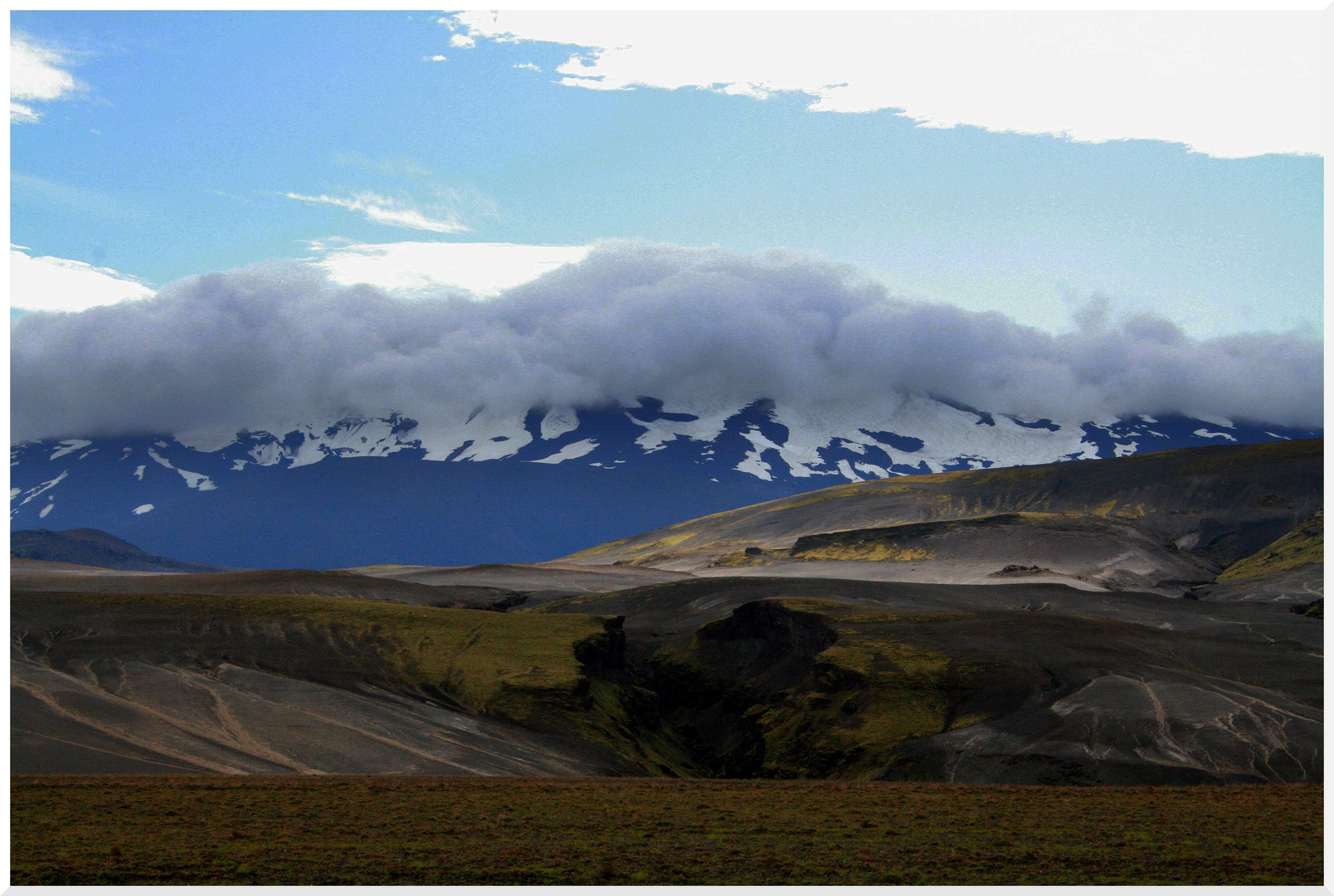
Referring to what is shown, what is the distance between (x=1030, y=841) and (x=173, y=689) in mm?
53652

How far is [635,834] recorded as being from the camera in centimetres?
2986

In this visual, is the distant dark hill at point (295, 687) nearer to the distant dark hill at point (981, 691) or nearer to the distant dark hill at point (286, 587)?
the distant dark hill at point (981, 691)

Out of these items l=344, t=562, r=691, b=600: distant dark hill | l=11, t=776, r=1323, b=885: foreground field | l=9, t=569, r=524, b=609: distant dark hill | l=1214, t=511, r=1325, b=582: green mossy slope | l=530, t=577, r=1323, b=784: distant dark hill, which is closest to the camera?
l=11, t=776, r=1323, b=885: foreground field

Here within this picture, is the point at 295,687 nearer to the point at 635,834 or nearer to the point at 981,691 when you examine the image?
the point at 635,834

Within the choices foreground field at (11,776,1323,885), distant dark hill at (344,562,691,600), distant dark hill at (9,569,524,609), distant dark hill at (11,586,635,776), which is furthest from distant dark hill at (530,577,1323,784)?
distant dark hill at (344,562,691,600)

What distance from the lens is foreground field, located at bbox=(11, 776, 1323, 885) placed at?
24.9 meters

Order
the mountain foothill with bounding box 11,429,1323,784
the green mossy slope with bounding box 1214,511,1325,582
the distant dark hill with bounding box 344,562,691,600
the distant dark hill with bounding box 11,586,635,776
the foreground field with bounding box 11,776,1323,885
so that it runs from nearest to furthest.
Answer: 1. the foreground field with bounding box 11,776,1323,885
2. the distant dark hill with bounding box 11,586,635,776
3. the mountain foothill with bounding box 11,429,1323,784
4. the distant dark hill with bounding box 344,562,691,600
5. the green mossy slope with bounding box 1214,511,1325,582

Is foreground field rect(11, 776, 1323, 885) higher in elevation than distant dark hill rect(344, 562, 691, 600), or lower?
higher

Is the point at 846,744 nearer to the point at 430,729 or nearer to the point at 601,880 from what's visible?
the point at 430,729

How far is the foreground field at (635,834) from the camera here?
2486cm

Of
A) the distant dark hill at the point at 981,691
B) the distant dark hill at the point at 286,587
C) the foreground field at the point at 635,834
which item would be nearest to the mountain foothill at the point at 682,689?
the distant dark hill at the point at 981,691

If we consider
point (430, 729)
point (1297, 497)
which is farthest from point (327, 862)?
point (1297, 497)

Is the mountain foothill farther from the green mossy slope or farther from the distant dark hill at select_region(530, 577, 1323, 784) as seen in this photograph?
the green mossy slope

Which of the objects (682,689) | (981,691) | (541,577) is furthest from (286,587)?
(981,691)
